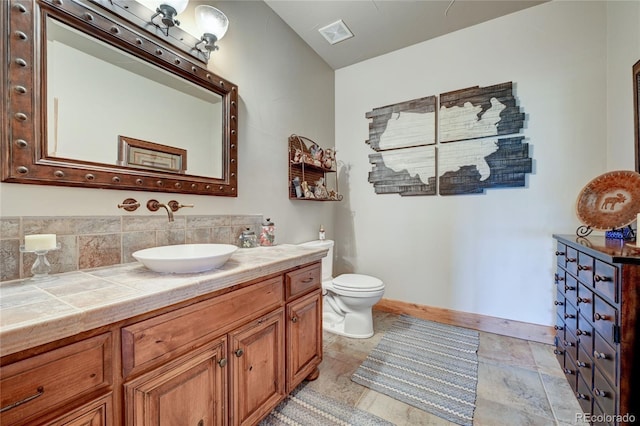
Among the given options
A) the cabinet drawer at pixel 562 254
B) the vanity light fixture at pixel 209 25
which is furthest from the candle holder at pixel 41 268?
the cabinet drawer at pixel 562 254

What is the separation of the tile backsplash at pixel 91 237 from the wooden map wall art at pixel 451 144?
6.30ft

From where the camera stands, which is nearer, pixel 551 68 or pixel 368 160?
pixel 551 68

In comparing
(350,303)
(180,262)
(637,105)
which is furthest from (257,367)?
(637,105)

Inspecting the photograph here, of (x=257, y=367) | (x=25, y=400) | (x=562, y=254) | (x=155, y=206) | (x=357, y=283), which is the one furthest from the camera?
(x=357, y=283)

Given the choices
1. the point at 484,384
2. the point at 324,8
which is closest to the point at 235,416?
the point at 484,384

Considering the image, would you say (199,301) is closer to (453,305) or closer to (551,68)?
(453,305)

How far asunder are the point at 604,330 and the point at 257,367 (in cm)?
153

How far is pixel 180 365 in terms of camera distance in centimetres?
86

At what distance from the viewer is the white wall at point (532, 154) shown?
6.18ft

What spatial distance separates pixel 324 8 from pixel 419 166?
1.60m

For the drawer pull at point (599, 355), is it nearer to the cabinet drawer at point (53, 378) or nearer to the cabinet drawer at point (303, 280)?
the cabinet drawer at point (303, 280)

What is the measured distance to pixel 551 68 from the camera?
2.01 m

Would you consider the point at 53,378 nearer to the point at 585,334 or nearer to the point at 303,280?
the point at 303,280

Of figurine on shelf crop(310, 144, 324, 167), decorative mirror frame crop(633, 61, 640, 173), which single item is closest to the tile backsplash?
figurine on shelf crop(310, 144, 324, 167)
